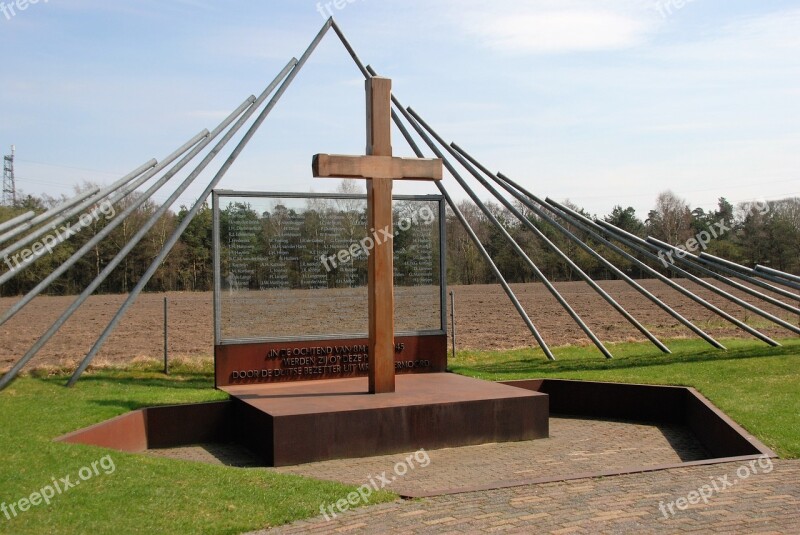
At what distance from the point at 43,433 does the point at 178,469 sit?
2132 millimetres

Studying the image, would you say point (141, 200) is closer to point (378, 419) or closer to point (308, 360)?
point (308, 360)

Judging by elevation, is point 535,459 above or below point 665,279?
below

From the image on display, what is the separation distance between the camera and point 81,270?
3303 cm

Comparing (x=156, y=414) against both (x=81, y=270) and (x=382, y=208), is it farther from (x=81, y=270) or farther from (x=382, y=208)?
(x=81, y=270)

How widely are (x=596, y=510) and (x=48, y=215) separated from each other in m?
8.59

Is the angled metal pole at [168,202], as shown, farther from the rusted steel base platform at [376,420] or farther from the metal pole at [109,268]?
the rusted steel base platform at [376,420]

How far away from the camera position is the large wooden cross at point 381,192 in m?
10.3

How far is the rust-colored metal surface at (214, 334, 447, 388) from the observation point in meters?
12.3

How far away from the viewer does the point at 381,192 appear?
34.0ft

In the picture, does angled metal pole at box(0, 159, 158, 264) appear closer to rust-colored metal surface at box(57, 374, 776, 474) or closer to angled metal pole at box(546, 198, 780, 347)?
rust-colored metal surface at box(57, 374, 776, 474)

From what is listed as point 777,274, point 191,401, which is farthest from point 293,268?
point 777,274

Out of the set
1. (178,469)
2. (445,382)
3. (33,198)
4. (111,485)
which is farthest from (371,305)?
(33,198)

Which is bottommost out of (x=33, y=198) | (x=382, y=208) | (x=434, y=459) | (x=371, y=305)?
(x=434, y=459)

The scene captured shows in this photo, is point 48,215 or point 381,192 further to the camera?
point 48,215
